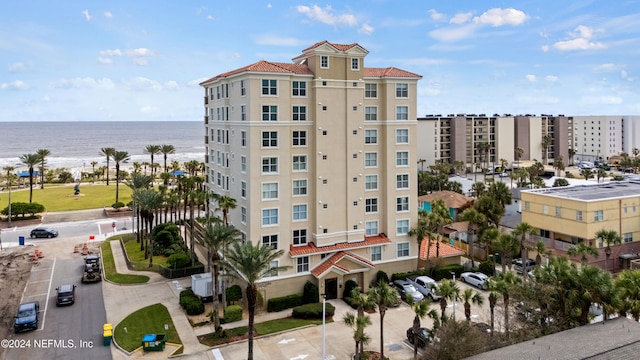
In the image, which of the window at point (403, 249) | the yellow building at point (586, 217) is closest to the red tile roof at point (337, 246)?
the window at point (403, 249)

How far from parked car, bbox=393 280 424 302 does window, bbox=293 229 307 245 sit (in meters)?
9.37

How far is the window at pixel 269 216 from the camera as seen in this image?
40312 millimetres

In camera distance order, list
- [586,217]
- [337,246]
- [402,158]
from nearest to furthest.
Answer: [337,246], [402,158], [586,217]

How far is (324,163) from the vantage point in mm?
42312

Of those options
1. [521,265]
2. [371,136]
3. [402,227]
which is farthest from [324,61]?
[521,265]

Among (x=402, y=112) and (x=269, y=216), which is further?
(x=402, y=112)

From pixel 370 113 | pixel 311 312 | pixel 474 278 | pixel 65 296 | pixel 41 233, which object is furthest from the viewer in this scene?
pixel 41 233

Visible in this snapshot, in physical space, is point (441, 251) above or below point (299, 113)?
below

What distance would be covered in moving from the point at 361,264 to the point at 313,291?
17.0ft

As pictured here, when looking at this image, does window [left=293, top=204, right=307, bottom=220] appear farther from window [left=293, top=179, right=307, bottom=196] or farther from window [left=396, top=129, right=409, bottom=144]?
window [left=396, top=129, right=409, bottom=144]

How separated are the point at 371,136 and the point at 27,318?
1248 inches

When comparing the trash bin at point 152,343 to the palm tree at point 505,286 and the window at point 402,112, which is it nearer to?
the palm tree at point 505,286

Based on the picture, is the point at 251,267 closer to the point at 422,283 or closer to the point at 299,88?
the point at 299,88

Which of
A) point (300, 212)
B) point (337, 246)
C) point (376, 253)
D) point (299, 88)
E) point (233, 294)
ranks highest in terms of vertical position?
point (299, 88)
